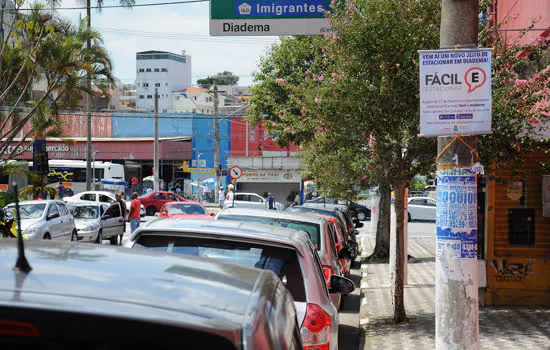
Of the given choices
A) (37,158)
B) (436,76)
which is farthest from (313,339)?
(37,158)

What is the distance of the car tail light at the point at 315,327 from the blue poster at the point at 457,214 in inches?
58.2

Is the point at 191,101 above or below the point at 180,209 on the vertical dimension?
above

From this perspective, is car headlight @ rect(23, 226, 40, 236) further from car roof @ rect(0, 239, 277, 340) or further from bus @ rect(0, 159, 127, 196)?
bus @ rect(0, 159, 127, 196)

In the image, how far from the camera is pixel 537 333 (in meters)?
9.79

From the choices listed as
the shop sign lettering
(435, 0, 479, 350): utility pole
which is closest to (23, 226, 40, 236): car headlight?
the shop sign lettering

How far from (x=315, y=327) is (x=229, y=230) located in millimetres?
999

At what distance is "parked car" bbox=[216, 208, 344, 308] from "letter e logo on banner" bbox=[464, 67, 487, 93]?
3058 mm

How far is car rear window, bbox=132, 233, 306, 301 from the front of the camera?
5578mm

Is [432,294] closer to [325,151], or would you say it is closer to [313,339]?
[325,151]

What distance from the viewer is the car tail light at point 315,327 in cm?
544

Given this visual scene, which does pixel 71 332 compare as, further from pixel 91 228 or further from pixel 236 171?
pixel 236 171

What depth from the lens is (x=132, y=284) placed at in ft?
7.24

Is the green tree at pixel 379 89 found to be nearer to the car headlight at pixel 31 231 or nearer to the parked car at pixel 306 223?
the parked car at pixel 306 223

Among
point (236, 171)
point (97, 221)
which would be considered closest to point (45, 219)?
point (97, 221)
